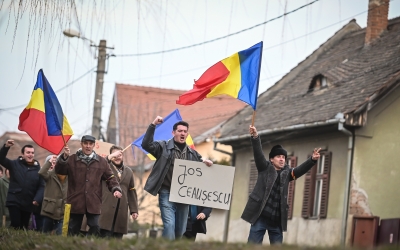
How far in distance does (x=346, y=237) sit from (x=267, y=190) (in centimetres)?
1141

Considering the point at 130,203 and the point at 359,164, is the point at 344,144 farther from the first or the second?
→ the point at 130,203

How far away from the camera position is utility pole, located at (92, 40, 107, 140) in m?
28.1

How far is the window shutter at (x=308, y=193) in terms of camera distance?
86.6 feet

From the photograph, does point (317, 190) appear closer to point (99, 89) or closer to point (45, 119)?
point (99, 89)

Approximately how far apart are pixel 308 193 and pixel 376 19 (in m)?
6.29

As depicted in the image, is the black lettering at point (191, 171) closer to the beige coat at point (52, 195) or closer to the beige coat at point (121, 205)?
the beige coat at point (121, 205)

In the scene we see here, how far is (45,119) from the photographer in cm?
1516

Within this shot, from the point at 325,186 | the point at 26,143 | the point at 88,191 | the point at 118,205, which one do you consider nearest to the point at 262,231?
the point at 88,191

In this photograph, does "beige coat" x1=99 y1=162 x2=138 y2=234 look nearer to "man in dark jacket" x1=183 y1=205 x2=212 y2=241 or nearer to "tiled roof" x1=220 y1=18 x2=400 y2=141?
"man in dark jacket" x1=183 y1=205 x2=212 y2=241

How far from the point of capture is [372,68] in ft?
87.8

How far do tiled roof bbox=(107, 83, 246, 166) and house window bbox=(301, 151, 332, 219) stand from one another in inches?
816

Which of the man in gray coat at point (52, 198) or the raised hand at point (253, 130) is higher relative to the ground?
Answer: the raised hand at point (253, 130)

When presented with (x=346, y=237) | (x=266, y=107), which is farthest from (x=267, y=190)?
(x=266, y=107)

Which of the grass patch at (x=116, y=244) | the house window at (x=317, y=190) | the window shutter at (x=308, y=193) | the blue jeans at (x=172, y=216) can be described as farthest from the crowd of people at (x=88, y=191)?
the window shutter at (x=308, y=193)
